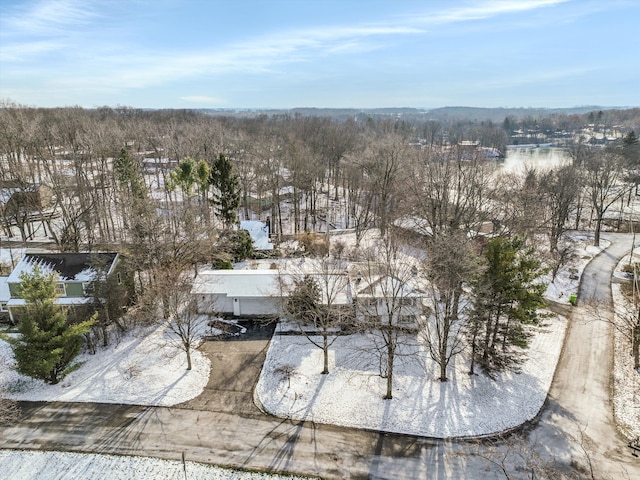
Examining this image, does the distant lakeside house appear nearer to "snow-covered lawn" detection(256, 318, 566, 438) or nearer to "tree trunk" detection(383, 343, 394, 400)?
"snow-covered lawn" detection(256, 318, 566, 438)

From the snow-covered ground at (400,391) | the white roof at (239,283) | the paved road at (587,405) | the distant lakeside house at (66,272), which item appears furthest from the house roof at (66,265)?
the paved road at (587,405)

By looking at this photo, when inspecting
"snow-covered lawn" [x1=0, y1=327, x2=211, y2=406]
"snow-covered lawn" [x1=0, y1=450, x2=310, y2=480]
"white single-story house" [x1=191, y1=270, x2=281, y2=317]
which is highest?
"white single-story house" [x1=191, y1=270, x2=281, y2=317]

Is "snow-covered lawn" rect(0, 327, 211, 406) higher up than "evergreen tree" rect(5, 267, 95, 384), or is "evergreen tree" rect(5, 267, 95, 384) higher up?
"evergreen tree" rect(5, 267, 95, 384)

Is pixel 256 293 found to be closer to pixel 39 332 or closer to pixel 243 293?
pixel 243 293

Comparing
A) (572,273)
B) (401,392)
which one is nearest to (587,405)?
(401,392)

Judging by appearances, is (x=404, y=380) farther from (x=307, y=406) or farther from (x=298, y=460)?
(x=298, y=460)

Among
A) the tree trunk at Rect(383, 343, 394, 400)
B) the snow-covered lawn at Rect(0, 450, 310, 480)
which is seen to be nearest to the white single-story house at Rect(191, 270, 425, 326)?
the tree trunk at Rect(383, 343, 394, 400)

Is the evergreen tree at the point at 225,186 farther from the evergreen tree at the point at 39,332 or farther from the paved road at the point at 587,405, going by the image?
the paved road at the point at 587,405
